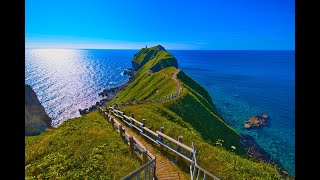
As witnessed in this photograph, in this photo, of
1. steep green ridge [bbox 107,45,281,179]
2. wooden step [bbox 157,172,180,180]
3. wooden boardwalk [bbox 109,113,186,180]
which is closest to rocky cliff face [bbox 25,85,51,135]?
steep green ridge [bbox 107,45,281,179]

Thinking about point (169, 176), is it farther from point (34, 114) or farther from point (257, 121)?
point (257, 121)

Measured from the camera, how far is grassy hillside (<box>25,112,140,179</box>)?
1427 centimetres

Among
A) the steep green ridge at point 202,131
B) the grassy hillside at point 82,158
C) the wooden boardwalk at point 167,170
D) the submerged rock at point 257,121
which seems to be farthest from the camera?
the submerged rock at point 257,121

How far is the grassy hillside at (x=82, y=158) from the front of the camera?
14273 mm

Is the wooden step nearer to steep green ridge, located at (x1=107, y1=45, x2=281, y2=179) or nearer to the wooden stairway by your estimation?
the wooden stairway

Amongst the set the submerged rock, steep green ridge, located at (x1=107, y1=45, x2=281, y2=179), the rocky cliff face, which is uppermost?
steep green ridge, located at (x1=107, y1=45, x2=281, y2=179)

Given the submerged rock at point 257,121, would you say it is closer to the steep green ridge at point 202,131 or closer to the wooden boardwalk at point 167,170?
the steep green ridge at point 202,131

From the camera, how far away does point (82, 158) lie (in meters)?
16.2

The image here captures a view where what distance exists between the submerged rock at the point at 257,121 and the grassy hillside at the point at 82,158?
51291 mm

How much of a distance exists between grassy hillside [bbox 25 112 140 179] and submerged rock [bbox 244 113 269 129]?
51291mm

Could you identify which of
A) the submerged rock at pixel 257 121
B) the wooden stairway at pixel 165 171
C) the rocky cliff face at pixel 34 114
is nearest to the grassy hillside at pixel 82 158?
the wooden stairway at pixel 165 171
